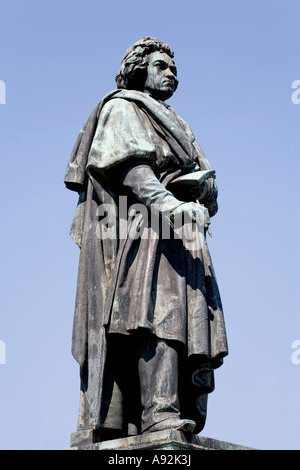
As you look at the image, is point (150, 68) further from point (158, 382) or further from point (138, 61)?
point (158, 382)

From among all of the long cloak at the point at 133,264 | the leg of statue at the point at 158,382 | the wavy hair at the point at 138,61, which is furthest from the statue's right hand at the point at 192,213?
the wavy hair at the point at 138,61

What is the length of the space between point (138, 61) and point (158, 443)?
4464 millimetres

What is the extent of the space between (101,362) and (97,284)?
0.86 meters

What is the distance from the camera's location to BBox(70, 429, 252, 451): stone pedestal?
10266mm

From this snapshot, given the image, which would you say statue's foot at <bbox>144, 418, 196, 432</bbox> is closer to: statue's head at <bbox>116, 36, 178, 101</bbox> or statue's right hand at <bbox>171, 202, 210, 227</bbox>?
statue's right hand at <bbox>171, 202, 210, 227</bbox>

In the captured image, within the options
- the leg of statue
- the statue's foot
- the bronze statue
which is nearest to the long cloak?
the bronze statue

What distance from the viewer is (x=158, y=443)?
10.3 meters

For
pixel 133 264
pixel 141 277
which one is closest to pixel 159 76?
pixel 133 264

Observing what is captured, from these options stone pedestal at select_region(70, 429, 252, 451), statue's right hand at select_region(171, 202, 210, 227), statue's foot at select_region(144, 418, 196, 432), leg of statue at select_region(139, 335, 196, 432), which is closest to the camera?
stone pedestal at select_region(70, 429, 252, 451)

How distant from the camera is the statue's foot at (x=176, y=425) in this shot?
10.4 metres

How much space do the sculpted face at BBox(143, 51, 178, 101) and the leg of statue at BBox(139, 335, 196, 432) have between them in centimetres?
307

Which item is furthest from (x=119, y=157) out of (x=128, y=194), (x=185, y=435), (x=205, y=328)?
(x=185, y=435)
